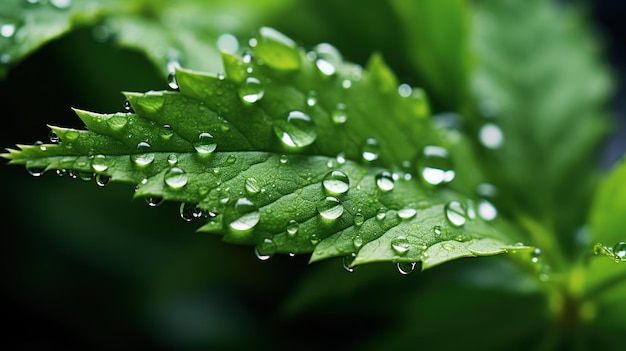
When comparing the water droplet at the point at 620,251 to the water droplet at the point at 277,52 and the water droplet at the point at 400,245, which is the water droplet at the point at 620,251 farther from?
the water droplet at the point at 277,52

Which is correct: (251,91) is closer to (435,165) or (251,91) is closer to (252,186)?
(252,186)

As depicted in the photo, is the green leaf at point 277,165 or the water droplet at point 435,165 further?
the water droplet at point 435,165

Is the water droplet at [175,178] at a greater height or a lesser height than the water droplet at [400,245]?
lesser

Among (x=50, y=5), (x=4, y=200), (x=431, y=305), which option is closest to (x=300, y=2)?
(x=50, y=5)

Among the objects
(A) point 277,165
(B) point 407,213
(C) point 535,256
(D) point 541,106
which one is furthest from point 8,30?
(D) point 541,106

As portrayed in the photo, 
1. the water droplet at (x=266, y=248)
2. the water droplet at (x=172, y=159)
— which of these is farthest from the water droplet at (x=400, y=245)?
the water droplet at (x=172, y=159)

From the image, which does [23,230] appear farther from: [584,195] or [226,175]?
[584,195]

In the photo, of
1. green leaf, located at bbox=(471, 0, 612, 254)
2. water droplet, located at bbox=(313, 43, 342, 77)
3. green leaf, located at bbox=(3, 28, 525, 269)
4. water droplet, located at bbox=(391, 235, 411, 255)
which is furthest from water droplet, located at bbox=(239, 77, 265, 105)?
green leaf, located at bbox=(471, 0, 612, 254)
